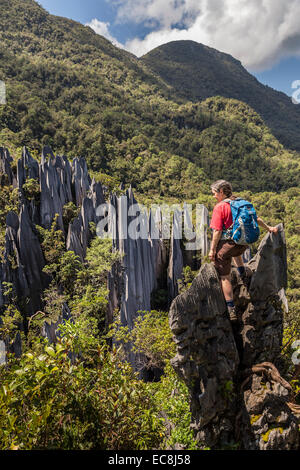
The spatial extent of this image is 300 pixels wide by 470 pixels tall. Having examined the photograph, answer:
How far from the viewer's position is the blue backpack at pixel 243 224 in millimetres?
2969

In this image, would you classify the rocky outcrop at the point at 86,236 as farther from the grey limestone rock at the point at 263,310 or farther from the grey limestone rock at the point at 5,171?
the grey limestone rock at the point at 263,310

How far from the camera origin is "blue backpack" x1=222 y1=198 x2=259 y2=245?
297 centimetres

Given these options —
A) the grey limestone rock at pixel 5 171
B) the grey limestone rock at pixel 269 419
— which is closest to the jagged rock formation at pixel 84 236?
the grey limestone rock at pixel 5 171

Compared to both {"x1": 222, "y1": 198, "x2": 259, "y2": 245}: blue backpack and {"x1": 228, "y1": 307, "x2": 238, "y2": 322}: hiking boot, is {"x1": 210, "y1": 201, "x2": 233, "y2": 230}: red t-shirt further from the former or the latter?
{"x1": 228, "y1": 307, "x2": 238, "y2": 322}: hiking boot

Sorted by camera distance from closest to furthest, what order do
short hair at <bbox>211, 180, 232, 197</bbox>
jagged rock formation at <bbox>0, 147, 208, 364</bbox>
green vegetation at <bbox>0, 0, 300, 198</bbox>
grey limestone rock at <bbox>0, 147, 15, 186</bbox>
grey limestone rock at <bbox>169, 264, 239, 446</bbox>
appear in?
1. grey limestone rock at <bbox>169, 264, 239, 446</bbox>
2. short hair at <bbox>211, 180, 232, 197</bbox>
3. jagged rock formation at <bbox>0, 147, 208, 364</bbox>
4. grey limestone rock at <bbox>0, 147, 15, 186</bbox>
5. green vegetation at <bbox>0, 0, 300, 198</bbox>

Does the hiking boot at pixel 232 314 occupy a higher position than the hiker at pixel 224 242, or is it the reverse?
the hiker at pixel 224 242

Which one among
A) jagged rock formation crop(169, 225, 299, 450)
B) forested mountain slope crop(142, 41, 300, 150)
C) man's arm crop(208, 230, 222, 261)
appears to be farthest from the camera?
forested mountain slope crop(142, 41, 300, 150)

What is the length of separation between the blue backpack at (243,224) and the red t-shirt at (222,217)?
2.7 inches

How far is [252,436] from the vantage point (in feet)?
9.28

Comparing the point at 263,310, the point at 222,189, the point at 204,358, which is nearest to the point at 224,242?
the point at 222,189

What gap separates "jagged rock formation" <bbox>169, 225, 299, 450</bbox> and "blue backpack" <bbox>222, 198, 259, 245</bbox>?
1.62ft

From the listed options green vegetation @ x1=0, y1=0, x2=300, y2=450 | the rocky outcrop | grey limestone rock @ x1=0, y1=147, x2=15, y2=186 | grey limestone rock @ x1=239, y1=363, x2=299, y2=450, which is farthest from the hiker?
grey limestone rock @ x1=0, y1=147, x2=15, y2=186

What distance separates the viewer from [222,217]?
314 centimetres
